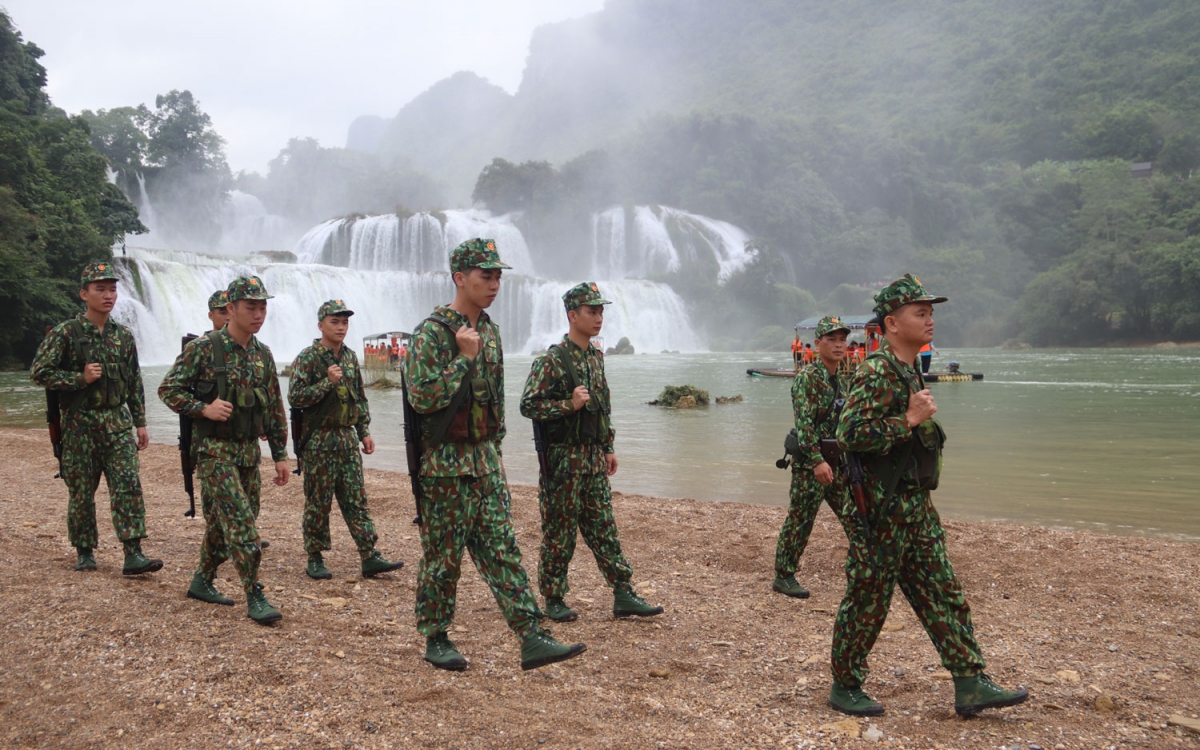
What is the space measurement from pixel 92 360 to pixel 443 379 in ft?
10.6

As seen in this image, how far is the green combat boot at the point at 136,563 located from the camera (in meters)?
5.62

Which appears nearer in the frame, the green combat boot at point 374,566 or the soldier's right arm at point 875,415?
the soldier's right arm at point 875,415

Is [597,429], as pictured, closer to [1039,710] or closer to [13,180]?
[1039,710]

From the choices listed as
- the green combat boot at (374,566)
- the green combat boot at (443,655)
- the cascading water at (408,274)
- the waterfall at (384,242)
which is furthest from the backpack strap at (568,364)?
the waterfall at (384,242)

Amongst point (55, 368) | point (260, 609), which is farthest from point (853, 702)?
point (55, 368)

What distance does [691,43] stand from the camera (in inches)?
7106

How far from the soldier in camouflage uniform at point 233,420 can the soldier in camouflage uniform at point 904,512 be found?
3133 millimetres

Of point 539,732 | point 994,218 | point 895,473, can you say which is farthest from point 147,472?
point 994,218

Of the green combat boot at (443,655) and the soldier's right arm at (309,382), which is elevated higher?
A: the soldier's right arm at (309,382)

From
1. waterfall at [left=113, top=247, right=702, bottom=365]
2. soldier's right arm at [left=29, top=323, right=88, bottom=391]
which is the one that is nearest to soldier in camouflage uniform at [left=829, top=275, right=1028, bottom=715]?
soldier's right arm at [left=29, top=323, right=88, bottom=391]

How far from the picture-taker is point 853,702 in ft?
11.7

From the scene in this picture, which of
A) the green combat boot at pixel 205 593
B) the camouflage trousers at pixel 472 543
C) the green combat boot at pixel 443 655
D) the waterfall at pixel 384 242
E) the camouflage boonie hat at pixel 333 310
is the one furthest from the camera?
the waterfall at pixel 384 242

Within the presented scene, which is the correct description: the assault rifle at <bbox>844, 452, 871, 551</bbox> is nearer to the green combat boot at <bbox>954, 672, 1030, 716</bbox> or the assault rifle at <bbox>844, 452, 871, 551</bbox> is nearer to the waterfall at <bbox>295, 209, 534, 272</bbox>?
the green combat boot at <bbox>954, 672, 1030, 716</bbox>

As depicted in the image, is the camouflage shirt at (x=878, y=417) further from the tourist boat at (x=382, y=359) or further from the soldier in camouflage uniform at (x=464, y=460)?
the tourist boat at (x=382, y=359)
